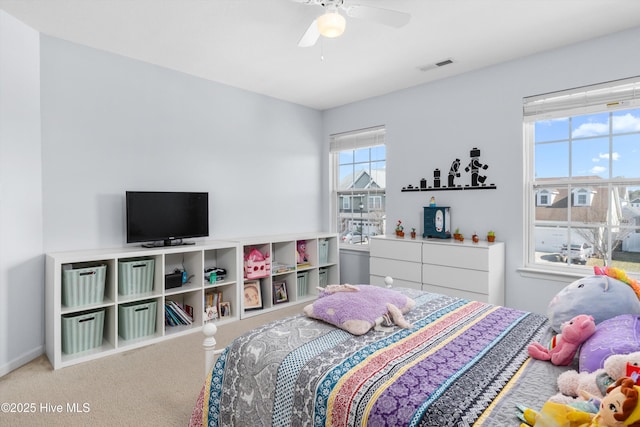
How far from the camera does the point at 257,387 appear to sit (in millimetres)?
1507

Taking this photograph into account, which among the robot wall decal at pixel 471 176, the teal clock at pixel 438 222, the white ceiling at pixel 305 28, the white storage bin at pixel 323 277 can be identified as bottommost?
the white storage bin at pixel 323 277

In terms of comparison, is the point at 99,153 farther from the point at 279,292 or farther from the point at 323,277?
the point at 323,277

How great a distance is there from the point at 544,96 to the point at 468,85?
73cm

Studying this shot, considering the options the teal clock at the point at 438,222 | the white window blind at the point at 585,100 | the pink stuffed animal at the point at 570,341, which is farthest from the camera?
the teal clock at the point at 438,222

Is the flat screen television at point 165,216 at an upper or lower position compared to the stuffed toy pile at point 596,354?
upper

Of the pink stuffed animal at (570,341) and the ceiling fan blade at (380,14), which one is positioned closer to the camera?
the pink stuffed animal at (570,341)

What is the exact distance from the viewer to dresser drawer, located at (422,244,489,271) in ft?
10.6

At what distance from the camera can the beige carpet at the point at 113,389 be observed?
2.02m

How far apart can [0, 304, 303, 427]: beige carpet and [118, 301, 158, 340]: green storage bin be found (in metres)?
0.18

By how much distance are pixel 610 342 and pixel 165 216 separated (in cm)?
327

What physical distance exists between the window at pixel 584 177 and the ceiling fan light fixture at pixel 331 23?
222 cm

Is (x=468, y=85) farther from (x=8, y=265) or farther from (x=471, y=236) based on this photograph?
(x=8, y=265)

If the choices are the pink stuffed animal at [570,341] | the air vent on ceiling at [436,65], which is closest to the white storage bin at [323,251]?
the air vent on ceiling at [436,65]

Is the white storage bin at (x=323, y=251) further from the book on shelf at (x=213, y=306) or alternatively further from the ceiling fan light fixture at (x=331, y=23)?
the ceiling fan light fixture at (x=331, y=23)
